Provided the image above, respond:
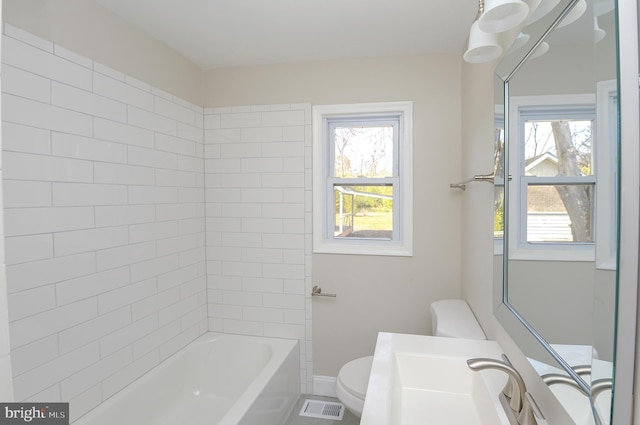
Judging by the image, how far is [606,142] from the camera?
0.63m

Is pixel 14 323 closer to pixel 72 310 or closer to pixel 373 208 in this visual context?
pixel 72 310

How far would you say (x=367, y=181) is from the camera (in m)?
2.67

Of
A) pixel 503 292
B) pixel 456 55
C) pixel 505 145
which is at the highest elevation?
pixel 456 55

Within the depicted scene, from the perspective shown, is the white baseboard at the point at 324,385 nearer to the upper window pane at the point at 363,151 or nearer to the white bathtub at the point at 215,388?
the white bathtub at the point at 215,388

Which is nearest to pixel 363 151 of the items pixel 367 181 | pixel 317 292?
pixel 367 181

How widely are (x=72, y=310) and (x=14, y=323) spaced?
0.26m

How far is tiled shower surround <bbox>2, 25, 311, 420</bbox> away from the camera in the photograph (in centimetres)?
150

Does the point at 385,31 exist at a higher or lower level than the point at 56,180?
higher

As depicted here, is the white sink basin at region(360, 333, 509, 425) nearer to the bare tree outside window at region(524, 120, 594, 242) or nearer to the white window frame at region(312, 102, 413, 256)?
the bare tree outside window at region(524, 120, 594, 242)

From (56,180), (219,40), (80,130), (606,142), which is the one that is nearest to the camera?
(606,142)

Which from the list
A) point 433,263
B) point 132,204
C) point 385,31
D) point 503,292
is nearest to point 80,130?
point 132,204

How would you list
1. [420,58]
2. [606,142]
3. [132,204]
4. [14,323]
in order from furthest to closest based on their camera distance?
[420,58], [132,204], [14,323], [606,142]

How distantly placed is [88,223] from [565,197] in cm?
199

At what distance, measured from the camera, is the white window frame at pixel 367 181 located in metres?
2.49
